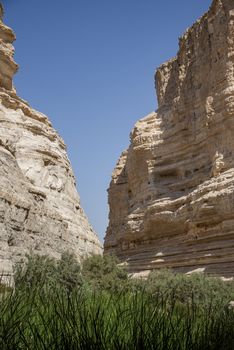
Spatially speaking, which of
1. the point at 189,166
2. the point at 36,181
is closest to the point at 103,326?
the point at 189,166

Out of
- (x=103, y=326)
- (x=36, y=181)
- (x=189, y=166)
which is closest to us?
(x=103, y=326)

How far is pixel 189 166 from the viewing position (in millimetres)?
38125

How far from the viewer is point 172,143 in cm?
4050

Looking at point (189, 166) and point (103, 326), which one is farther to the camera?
point (189, 166)

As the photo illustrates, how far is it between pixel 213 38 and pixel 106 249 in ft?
77.6

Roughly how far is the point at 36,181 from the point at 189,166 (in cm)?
1555

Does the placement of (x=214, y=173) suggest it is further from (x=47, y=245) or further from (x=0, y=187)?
(x=0, y=187)

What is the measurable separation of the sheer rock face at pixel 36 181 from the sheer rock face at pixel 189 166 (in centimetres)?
582

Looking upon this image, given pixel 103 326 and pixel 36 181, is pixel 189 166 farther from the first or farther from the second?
pixel 103 326

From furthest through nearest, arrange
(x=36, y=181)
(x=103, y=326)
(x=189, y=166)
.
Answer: (x=36, y=181) → (x=189, y=166) → (x=103, y=326)

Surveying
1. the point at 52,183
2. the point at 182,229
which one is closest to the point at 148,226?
the point at 182,229

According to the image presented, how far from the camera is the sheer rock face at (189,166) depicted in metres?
30.6

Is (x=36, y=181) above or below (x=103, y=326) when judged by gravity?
above

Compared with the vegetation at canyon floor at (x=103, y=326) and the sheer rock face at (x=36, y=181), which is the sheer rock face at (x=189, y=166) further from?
the vegetation at canyon floor at (x=103, y=326)
